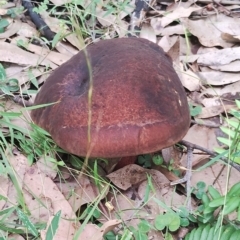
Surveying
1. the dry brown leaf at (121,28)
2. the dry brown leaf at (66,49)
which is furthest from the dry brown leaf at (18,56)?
the dry brown leaf at (121,28)

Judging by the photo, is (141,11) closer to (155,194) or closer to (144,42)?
(144,42)

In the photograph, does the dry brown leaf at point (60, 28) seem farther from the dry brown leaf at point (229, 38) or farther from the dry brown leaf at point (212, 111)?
the dry brown leaf at point (229, 38)

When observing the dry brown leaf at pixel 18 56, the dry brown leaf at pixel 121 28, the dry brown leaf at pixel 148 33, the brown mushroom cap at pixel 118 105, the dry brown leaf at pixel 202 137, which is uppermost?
the brown mushroom cap at pixel 118 105

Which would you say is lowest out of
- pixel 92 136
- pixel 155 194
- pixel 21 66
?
pixel 155 194

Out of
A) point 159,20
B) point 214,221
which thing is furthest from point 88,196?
point 159,20

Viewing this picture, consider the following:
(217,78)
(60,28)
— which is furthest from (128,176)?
(60,28)

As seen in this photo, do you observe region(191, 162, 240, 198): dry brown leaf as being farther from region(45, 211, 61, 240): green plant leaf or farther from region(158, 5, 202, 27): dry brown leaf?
region(158, 5, 202, 27): dry brown leaf

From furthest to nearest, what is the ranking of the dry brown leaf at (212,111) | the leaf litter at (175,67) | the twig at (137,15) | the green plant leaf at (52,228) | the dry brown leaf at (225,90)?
the twig at (137,15) → the dry brown leaf at (225,90) → the dry brown leaf at (212,111) → the leaf litter at (175,67) → the green plant leaf at (52,228)
